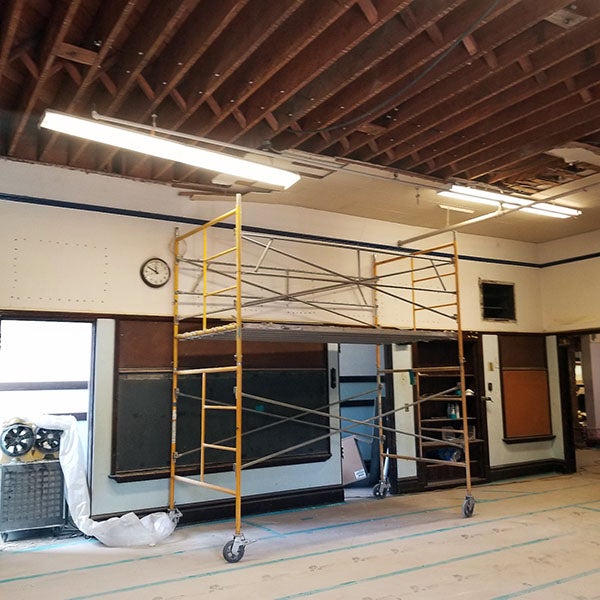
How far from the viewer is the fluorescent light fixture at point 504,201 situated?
20.8 feet

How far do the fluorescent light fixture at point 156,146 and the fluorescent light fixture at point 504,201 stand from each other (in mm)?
2023

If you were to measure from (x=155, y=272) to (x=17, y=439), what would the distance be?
2033mm

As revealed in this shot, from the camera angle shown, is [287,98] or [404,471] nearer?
[287,98]

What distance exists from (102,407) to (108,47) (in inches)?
132

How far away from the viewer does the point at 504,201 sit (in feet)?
21.8

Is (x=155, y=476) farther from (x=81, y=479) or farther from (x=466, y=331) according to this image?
(x=466, y=331)

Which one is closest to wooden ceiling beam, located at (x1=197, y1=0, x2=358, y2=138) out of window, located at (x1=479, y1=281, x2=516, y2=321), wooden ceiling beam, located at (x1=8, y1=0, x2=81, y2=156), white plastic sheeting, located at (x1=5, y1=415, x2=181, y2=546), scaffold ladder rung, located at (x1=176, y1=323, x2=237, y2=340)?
wooden ceiling beam, located at (x1=8, y1=0, x2=81, y2=156)

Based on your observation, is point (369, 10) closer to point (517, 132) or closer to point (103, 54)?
point (103, 54)

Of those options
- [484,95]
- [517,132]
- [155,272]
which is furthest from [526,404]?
[155,272]

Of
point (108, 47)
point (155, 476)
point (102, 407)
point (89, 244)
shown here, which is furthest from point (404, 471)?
point (108, 47)

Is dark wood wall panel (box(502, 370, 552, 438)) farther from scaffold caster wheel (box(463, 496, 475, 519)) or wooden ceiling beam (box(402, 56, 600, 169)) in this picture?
wooden ceiling beam (box(402, 56, 600, 169))

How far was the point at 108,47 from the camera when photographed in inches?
149

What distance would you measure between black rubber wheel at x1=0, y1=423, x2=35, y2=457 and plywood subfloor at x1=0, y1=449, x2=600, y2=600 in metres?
0.79

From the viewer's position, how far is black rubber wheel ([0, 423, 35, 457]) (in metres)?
5.50
